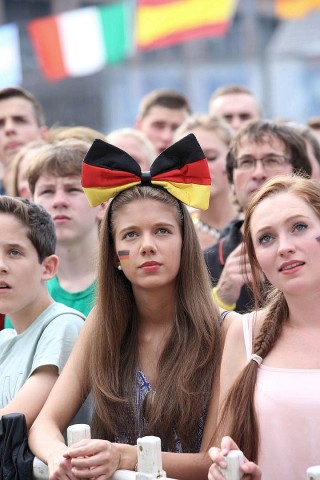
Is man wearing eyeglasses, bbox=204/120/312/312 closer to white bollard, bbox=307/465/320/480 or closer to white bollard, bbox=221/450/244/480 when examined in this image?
white bollard, bbox=221/450/244/480

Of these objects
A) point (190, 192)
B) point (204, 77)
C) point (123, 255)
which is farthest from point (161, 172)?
point (204, 77)

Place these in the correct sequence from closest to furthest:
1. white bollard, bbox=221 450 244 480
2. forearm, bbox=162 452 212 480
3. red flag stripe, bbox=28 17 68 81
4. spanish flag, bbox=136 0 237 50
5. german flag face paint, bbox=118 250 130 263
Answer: white bollard, bbox=221 450 244 480, forearm, bbox=162 452 212 480, german flag face paint, bbox=118 250 130 263, red flag stripe, bbox=28 17 68 81, spanish flag, bbox=136 0 237 50

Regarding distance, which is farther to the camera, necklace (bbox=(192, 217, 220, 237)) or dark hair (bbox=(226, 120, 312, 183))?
necklace (bbox=(192, 217, 220, 237))

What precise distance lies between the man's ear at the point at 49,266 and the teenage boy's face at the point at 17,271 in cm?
2

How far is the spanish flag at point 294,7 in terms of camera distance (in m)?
16.6

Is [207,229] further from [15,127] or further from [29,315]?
[15,127]

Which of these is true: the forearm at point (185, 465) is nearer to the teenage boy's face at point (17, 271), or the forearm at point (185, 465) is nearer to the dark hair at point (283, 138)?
the teenage boy's face at point (17, 271)

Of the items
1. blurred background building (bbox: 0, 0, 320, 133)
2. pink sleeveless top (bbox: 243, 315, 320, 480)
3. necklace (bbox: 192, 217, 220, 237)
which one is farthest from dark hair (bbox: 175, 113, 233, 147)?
blurred background building (bbox: 0, 0, 320, 133)

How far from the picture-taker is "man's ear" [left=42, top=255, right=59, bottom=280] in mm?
3783

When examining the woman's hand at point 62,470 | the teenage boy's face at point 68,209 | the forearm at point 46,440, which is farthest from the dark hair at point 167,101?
the woman's hand at point 62,470

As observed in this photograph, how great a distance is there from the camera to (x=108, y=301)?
134 inches

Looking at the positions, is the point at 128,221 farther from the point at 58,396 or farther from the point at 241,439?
the point at 241,439

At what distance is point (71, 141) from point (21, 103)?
1902 millimetres

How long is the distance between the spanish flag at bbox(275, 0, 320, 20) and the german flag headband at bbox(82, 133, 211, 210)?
13.7 meters
